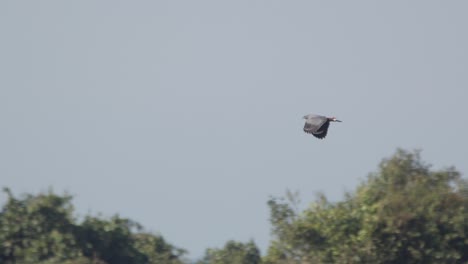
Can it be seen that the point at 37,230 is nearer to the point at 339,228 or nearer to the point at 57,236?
the point at 57,236

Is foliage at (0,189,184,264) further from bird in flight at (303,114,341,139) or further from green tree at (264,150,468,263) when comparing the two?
bird in flight at (303,114,341,139)

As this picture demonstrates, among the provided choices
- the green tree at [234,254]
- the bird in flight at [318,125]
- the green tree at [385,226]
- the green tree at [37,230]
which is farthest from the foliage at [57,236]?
the bird in flight at [318,125]

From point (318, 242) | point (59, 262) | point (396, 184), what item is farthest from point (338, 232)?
point (59, 262)

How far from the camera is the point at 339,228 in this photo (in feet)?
84.0

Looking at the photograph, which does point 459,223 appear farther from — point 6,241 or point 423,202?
point 6,241

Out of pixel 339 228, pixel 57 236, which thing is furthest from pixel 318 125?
pixel 57 236

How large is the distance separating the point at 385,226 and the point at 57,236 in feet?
30.6

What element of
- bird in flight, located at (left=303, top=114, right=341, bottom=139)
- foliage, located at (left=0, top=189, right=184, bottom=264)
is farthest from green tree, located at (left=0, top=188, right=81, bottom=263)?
bird in flight, located at (left=303, top=114, right=341, bottom=139)

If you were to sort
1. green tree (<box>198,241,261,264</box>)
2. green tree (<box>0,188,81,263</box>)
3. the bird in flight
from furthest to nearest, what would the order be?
green tree (<box>198,241,261,264</box>) → green tree (<box>0,188,81,263</box>) → the bird in flight

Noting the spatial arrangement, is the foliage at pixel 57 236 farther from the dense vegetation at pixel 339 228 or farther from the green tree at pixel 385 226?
the green tree at pixel 385 226

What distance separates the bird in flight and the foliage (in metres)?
7.45

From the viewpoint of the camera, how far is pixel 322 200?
27.0m

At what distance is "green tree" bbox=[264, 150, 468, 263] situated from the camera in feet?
81.5

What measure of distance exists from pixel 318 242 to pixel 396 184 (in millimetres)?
2994
